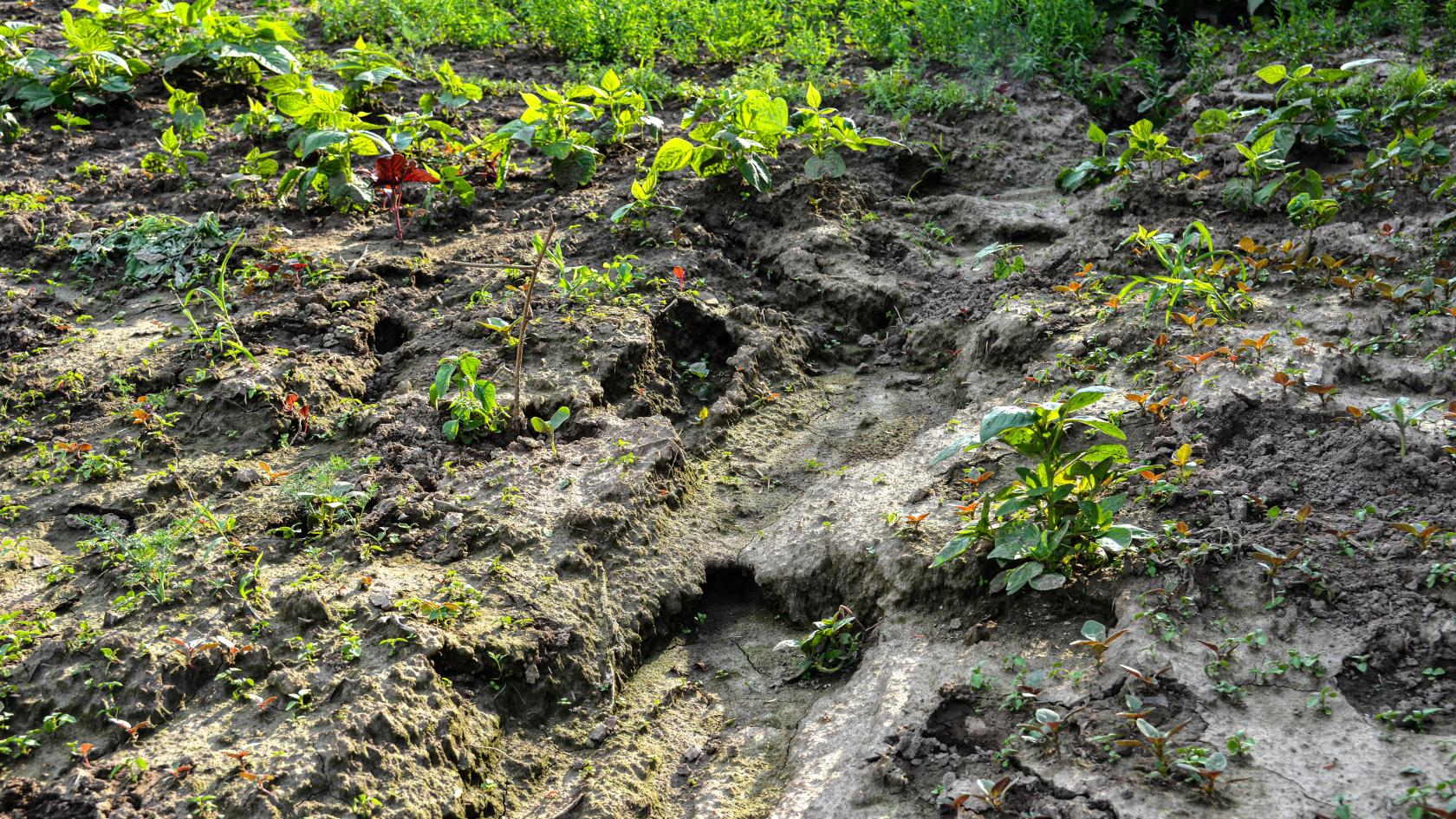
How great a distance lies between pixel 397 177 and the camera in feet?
15.2

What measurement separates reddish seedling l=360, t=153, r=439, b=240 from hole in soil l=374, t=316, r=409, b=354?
1.91 ft

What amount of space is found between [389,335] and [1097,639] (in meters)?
2.95

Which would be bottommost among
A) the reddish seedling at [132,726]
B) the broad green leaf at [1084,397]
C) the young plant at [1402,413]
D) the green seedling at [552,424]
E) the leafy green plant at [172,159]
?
the reddish seedling at [132,726]

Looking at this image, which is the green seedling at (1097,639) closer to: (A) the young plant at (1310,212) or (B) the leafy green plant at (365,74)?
(A) the young plant at (1310,212)

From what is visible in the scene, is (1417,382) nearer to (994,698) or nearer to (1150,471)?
(1150,471)

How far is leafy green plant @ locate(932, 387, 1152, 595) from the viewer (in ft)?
9.18

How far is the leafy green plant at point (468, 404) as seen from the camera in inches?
142

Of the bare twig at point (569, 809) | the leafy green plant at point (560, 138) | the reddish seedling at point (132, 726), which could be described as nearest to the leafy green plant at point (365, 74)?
the leafy green plant at point (560, 138)

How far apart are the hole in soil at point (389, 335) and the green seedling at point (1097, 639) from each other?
9.32ft

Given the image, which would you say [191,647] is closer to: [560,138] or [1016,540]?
[1016,540]

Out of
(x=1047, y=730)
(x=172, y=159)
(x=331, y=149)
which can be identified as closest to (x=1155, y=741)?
(x=1047, y=730)

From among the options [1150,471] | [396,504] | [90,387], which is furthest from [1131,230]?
[90,387]

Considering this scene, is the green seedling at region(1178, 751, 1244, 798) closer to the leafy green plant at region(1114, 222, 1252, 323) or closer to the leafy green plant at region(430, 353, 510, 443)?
the leafy green plant at region(1114, 222, 1252, 323)

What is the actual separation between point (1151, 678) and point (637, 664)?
148 cm
